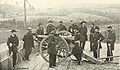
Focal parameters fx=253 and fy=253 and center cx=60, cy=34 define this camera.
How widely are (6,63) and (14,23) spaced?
3094mm

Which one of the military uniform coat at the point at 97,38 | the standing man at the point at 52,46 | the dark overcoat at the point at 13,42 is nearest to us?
the standing man at the point at 52,46

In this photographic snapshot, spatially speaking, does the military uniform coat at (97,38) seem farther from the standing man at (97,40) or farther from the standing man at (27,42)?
the standing man at (27,42)

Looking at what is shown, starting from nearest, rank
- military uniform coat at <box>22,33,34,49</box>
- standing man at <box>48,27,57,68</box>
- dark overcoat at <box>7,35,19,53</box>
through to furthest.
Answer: standing man at <box>48,27,57,68</box>, dark overcoat at <box>7,35,19,53</box>, military uniform coat at <box>22,33,34,49</box>

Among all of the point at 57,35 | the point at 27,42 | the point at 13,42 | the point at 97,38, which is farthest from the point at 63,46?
the point at 13,42

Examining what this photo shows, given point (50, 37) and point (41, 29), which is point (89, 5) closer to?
point (41, 29)

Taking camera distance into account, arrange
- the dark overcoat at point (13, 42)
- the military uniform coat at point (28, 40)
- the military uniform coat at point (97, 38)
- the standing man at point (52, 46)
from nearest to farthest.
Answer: the standing man at point (52, 46) < the dark overcoat at point (13, 42) < the military uniform coat at point (97, 38) < the military uniform coat at point (28, 40)

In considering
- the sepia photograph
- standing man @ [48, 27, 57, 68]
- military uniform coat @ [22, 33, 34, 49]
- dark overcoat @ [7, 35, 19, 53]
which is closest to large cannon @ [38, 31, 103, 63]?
the sepia photograph

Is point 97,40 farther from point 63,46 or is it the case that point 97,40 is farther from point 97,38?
point 63,46

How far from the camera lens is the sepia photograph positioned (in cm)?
665

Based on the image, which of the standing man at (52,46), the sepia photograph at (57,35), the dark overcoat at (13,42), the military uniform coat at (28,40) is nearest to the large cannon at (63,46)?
the sepia photograph at (57,35)

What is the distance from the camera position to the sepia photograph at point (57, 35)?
6648 mm

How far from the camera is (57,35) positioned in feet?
21.7

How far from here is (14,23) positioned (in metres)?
8.71

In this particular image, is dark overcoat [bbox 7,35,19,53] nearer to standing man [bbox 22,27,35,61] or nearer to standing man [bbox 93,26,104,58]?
standing man [bbox 22,27,35,61]
